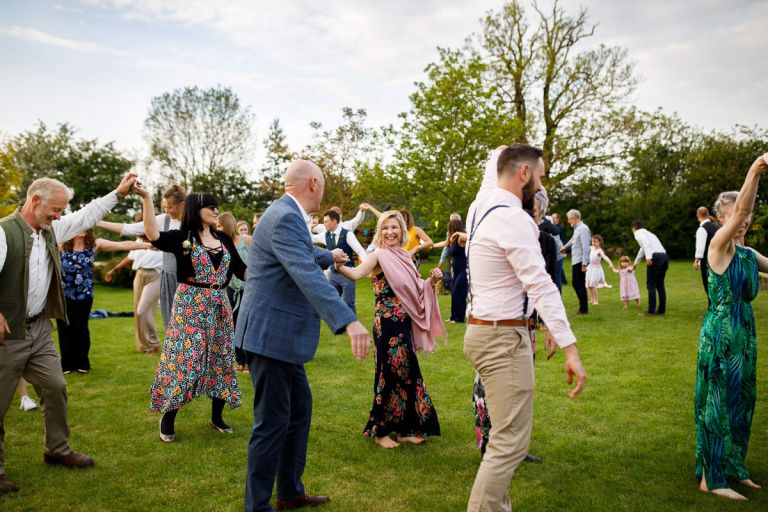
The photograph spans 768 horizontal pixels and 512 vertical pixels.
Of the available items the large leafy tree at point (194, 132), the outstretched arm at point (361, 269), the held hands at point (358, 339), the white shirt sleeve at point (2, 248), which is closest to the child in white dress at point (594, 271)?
the outstretched arm at point (361, 269)

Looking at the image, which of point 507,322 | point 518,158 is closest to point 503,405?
point 507,322

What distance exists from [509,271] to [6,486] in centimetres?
395

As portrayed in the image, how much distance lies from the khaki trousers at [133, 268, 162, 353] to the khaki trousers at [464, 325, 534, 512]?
758 cm

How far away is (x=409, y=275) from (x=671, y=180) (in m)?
34.6

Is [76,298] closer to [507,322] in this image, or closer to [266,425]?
[266,425]

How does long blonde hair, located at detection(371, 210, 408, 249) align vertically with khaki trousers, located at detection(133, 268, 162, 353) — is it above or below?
above

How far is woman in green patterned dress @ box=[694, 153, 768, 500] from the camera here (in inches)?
156

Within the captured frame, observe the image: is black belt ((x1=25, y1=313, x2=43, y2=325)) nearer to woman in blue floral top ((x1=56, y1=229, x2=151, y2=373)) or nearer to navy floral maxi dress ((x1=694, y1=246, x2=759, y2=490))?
woman in blue floral top ((x1=56, y1=229, x2=151, y2=373))

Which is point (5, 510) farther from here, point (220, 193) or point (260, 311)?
point (220, 193)

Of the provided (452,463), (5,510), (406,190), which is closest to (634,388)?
(452,463)

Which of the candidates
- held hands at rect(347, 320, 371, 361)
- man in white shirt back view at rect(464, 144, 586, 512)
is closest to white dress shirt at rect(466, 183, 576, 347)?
man in white shirt back view at rect(464, 144, 586, 512)

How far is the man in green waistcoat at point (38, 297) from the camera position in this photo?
13.2 ft

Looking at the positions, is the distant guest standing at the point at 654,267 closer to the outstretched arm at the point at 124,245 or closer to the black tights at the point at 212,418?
the black tights at the point at 212,418

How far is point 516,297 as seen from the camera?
119 inches
